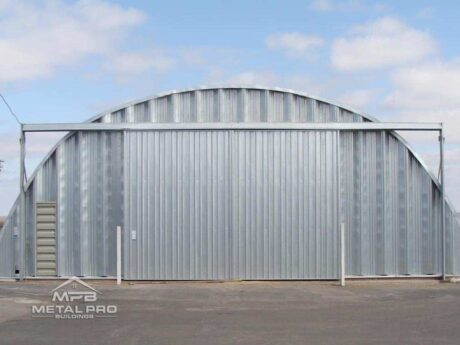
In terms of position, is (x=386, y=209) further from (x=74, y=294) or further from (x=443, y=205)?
(x=74, y=294)

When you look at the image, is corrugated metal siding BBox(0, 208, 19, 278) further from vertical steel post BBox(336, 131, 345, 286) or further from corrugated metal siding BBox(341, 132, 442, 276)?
corrugated metal siding BBox(341, 132, 442, 276)

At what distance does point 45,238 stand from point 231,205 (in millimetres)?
5902

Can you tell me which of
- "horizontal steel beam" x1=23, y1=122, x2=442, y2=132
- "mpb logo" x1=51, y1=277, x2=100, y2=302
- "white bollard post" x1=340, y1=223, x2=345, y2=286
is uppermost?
"horizontal steel beam" x1=23, y1=122, x2=442, y2=132

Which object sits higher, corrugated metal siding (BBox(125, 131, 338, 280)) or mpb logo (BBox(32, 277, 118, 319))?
corrugated metal siding (BBox(125, 131, 338, 280))

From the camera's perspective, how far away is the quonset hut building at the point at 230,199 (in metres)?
19.1

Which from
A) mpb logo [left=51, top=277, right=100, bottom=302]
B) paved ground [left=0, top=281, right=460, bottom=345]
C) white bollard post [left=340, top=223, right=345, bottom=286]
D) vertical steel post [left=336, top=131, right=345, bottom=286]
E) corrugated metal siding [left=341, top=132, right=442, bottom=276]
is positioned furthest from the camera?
corrugated metal siding [left=341, top=132, right=442, bottom=276]

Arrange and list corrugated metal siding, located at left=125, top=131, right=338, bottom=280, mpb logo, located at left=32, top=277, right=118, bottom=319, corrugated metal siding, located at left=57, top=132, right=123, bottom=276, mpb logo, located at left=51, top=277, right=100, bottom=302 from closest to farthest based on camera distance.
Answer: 1. mpb logo, located at left=32, top=277, right=118, bottom=319
2. mpb logo, located at left=51, top=277, right=100, bottom=302
3. corrugated metal siding, located at left=125, top=131, right=338, bottom=280
4. corrugated metal siding, located at left=57, top=132, right=123, bottom=276

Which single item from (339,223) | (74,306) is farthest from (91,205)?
(339,223)

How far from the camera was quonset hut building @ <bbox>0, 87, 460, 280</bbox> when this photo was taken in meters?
19.1

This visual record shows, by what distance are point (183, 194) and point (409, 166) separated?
23.4 ft

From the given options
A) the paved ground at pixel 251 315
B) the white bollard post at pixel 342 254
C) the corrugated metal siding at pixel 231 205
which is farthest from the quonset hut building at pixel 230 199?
the paved ground at pixel 251 315

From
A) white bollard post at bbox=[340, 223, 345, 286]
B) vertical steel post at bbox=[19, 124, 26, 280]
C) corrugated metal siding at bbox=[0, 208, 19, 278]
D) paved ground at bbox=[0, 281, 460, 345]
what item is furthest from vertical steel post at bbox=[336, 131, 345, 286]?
corrugated metal siding at bbox=[0, 208, 19, 278]

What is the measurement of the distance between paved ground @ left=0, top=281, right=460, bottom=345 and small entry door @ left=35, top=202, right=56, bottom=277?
0.53 meters

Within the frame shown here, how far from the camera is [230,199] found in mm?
19156
